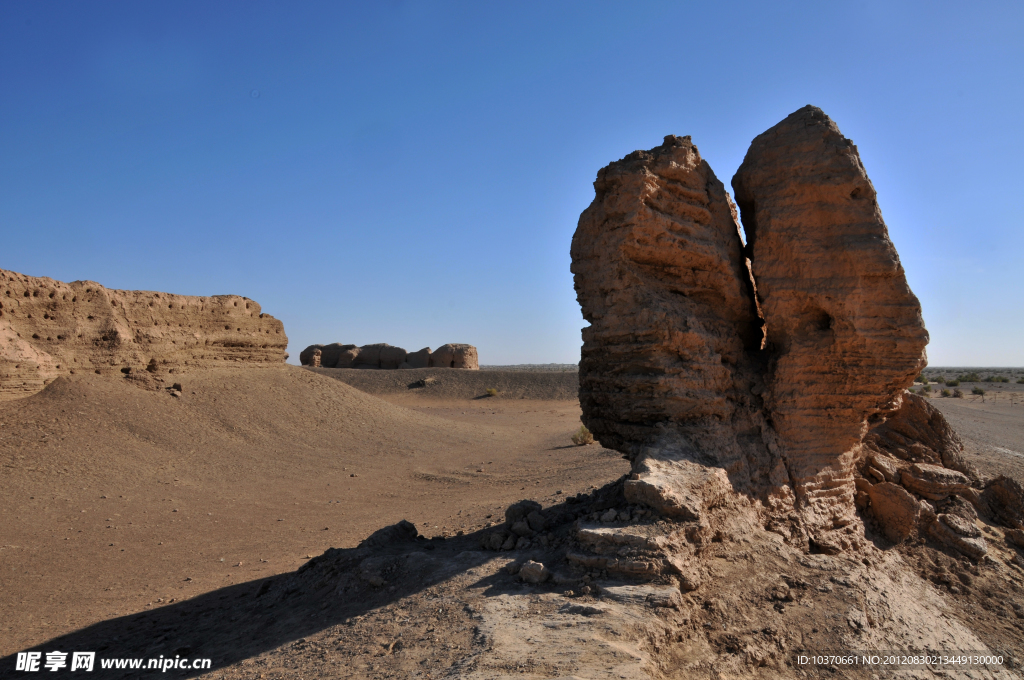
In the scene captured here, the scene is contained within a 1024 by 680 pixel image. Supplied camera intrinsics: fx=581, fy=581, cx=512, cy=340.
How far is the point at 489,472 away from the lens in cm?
1296

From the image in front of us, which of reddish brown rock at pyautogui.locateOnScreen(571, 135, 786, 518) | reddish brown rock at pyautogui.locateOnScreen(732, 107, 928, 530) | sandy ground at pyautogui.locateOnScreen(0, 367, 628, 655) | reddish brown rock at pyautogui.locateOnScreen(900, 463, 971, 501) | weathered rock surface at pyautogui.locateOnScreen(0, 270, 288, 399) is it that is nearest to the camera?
reddish brown rock at pyautogui.locateOnScreen(571, 135, 786, 518)

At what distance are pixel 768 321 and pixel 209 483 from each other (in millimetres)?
10334

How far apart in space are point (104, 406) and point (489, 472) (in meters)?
8.13

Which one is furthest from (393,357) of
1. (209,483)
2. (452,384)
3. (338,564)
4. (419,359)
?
(338,564)

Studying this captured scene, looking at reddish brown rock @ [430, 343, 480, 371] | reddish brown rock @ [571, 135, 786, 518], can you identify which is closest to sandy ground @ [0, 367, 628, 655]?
reddish brown rock @ [571, 135, 786, 518]

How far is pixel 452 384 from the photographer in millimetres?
32906

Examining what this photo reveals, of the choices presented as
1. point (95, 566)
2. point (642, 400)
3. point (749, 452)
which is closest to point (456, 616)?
point (642, 400)

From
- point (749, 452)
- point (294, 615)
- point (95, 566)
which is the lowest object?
point (95, 566)

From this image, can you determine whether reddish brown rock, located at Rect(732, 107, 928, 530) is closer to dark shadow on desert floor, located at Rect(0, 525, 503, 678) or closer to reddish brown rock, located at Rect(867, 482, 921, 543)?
reddish brown rock, located at Rect(867, 482, 921, 543)

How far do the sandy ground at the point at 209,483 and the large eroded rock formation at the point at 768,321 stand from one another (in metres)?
4.09

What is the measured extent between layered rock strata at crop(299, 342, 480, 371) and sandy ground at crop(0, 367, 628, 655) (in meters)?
18.9

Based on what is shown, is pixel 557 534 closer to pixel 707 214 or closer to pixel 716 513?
pixel 716 513

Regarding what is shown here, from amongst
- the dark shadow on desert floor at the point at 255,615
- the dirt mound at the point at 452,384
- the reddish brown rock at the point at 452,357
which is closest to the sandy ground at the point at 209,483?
the dark shadow on desert floor at the point at 255,615

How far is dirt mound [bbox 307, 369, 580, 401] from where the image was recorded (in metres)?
31.9
